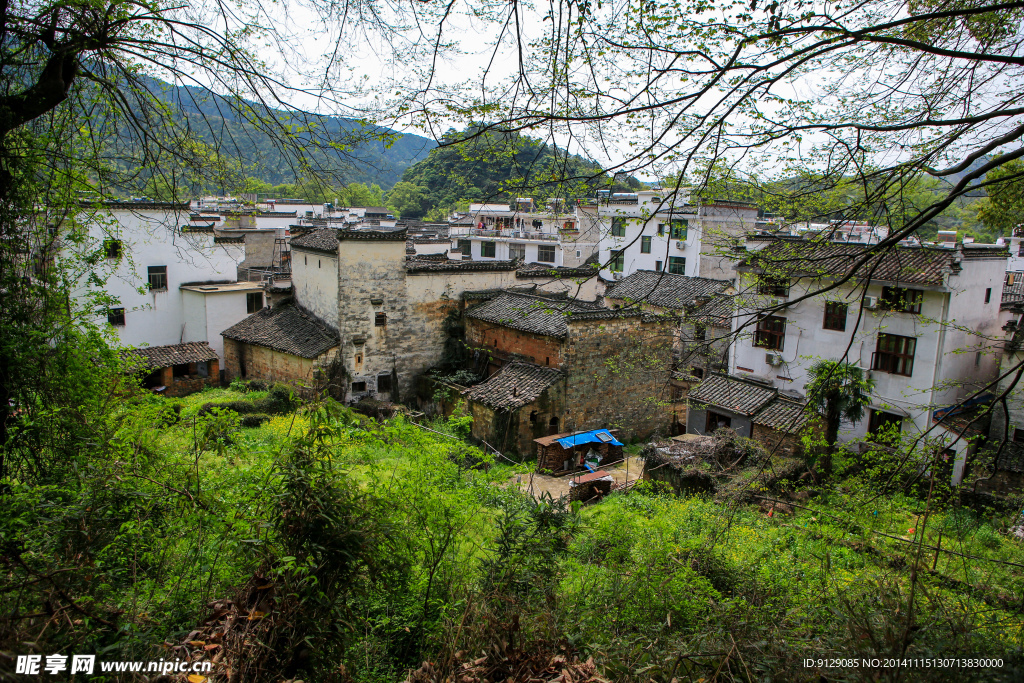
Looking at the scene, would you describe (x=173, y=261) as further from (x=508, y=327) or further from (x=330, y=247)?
(x=508, y=327)

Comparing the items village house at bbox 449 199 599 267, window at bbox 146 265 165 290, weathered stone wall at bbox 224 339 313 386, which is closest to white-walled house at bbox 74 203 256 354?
window at bbox 146 265 165 290

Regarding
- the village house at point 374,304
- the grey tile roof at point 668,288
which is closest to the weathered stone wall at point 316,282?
the village house at point 374,304

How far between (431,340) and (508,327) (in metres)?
3.47

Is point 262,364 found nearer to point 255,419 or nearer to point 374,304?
point 255,419

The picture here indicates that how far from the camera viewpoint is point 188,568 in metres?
4.95

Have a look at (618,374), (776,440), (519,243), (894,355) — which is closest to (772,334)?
(894,355)

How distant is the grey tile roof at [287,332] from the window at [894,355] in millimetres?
14929

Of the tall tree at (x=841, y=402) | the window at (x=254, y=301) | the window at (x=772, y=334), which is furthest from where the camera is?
the window at (x=254, y=301)

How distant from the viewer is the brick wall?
1664 cm

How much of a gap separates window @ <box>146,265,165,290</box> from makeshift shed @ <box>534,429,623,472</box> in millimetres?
14774

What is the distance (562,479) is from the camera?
14586mm

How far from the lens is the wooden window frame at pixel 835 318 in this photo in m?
16.0

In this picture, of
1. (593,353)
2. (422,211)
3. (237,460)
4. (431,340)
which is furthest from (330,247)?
(422,211)

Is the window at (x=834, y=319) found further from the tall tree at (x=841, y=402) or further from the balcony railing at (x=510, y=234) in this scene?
the balcony railing at (x=510, y=234)
